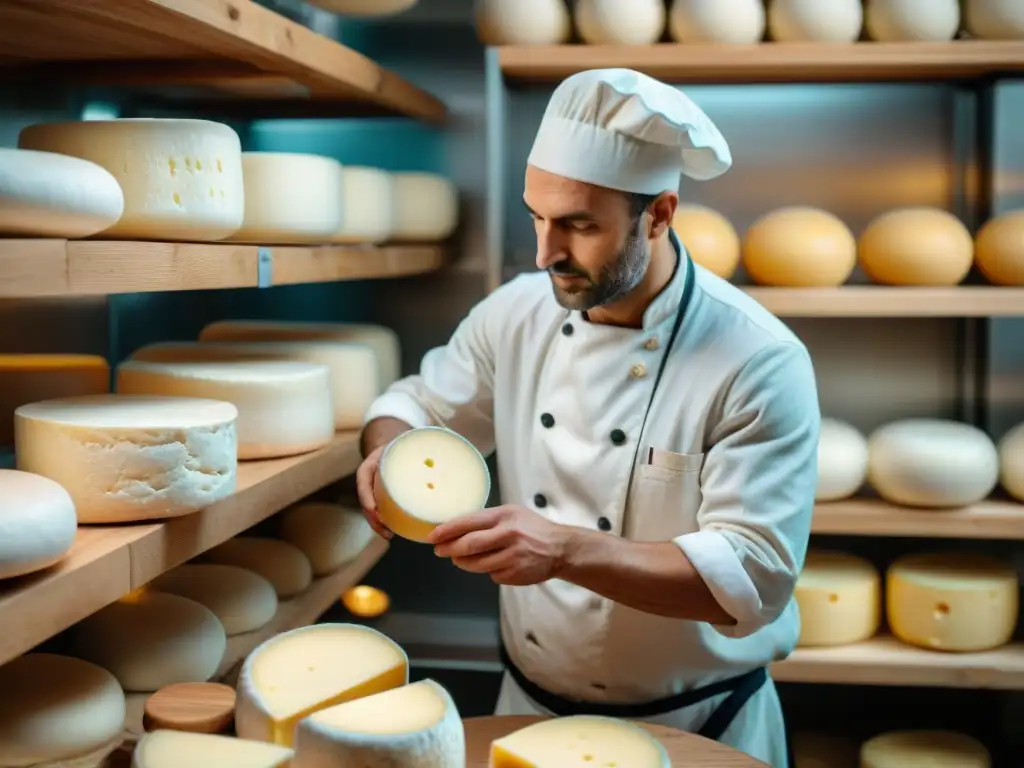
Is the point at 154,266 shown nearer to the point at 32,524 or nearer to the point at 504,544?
the point at 32,524

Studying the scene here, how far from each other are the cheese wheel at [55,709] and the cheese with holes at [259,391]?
1.50 ft

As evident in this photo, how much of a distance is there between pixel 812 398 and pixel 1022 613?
140cm

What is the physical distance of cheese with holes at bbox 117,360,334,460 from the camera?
1.85m

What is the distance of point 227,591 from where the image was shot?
1.99 m

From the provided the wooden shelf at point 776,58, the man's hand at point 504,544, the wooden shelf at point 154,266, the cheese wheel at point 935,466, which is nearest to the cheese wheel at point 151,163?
the wooden shelf at point 154,266

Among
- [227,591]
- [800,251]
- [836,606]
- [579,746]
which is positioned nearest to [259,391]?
[227,591]

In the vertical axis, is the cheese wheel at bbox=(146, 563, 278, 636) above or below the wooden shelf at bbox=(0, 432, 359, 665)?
below

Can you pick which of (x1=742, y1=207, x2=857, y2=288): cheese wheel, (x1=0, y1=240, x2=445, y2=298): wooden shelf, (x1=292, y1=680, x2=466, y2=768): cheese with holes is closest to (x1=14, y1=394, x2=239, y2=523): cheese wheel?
(x1=0, y1=240, x2=445, y2=298): wooden shelf

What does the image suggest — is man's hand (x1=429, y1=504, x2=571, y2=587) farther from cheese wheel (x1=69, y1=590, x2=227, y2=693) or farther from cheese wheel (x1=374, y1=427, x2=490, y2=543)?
cheese wheel (x1=69, y1=590, x2=227, y2=693)

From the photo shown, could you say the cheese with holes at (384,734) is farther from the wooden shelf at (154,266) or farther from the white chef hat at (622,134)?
the white chef hat at (622,134)

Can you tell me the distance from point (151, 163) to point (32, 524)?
55 centimetres

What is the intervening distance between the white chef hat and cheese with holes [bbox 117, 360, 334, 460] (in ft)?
1.90

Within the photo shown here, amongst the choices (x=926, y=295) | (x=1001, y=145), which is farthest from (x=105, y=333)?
(x=1001, y=145)

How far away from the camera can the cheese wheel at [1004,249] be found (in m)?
2.45
